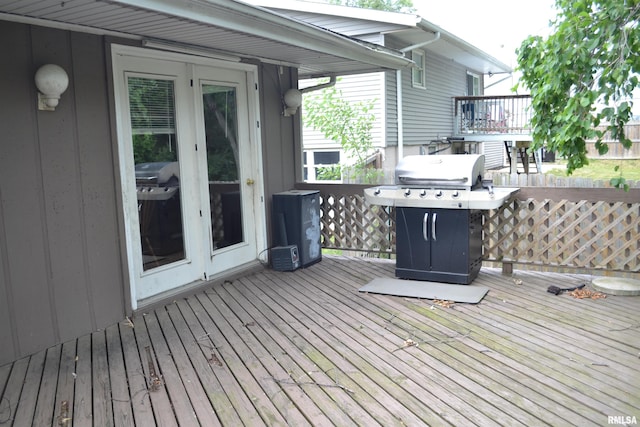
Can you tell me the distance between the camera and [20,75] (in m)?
3.16

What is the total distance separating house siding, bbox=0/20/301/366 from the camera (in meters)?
3.14

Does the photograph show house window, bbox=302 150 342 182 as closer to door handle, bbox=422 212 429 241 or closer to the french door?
the french door

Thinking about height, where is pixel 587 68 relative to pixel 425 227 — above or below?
above

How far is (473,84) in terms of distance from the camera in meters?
15.9

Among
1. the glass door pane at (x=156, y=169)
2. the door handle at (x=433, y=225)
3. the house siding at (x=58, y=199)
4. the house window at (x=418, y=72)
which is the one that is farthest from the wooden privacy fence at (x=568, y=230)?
the house window at (x=418, y=72)

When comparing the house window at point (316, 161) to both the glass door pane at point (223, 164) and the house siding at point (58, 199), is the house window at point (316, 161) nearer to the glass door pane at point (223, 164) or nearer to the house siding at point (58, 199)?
the glass door pane at point (223, 164)

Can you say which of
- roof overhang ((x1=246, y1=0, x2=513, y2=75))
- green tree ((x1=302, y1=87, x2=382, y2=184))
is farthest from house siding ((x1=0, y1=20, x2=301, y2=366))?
green tree ((x1=302, y1=87, x2=382, y2=184))

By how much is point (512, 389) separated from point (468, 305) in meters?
1.38

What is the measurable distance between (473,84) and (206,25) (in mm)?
13981

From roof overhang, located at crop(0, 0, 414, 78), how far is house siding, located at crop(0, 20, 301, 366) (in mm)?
213

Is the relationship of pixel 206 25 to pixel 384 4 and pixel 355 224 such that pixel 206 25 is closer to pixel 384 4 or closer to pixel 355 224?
pixel 355 224

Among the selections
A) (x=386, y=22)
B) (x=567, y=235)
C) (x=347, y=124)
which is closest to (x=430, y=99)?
(x=347, y=124)

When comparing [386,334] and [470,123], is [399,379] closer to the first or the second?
[386,334]

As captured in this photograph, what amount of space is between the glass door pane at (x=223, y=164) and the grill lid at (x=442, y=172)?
1.57 metres
